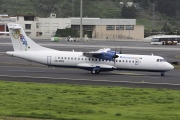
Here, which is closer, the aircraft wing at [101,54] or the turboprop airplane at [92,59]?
the turboprop airplane at [92,59]

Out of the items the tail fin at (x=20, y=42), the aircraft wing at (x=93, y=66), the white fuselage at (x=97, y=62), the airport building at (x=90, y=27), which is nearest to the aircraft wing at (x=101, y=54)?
the white fuselage at (x=97, y=62)

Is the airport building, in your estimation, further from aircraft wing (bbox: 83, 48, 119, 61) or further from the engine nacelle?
the engine nacelle

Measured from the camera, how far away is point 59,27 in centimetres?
16738

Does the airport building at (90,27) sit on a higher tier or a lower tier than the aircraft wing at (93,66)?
higher

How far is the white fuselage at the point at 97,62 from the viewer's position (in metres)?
53.8

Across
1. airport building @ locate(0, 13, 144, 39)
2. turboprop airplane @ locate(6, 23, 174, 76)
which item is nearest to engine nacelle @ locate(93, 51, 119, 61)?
turboprop airplane @ locate(6, 23, 174, 76)

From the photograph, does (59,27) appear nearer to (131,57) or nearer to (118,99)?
(131,57)

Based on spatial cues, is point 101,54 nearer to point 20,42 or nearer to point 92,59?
point 92,59

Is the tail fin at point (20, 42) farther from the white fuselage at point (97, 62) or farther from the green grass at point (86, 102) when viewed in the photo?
the green grass at point (86, 102)

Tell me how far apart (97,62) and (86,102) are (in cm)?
2234

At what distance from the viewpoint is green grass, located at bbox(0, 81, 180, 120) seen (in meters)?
28.0

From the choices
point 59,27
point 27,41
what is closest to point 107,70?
point 27,41

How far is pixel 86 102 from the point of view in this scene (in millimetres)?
32844

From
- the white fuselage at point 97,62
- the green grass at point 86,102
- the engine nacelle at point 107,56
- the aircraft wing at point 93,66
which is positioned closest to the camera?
the green grass at point 86,102
